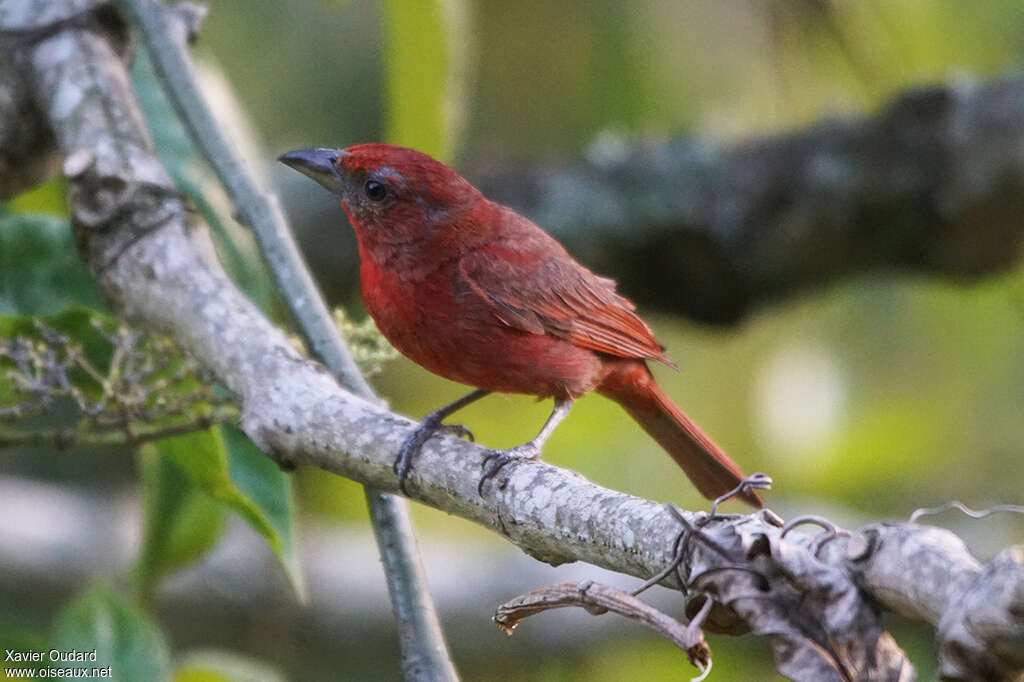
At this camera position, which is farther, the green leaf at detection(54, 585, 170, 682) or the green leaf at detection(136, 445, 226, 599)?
the green leaf at detection(136, 445, 226, 599)

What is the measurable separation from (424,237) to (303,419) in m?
1.00

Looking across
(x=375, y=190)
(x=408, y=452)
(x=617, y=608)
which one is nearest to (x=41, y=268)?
(x=375, y=190)

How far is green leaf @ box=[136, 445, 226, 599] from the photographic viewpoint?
297 cm

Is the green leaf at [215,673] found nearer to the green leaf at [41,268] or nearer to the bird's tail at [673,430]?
the green leaf at [41,268]

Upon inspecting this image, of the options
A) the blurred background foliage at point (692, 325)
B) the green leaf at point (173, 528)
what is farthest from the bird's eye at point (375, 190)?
the blurred background foliage at point (692, 325)

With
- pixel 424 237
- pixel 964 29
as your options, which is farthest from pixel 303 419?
pixel 964 29

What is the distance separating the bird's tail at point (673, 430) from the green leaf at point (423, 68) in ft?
2.77

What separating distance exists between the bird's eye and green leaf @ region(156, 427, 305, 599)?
0.81 metres

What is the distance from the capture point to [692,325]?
5.47 meters

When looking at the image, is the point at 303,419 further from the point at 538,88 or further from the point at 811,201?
the point at 538,88

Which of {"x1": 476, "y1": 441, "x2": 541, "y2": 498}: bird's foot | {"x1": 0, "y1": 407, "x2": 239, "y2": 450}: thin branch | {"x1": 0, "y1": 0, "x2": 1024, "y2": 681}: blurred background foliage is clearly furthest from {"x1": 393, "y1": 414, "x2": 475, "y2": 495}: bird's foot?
{"x1": 0, "y1": 0, "x2": 1024, "y2": 681}: blurred background foliage

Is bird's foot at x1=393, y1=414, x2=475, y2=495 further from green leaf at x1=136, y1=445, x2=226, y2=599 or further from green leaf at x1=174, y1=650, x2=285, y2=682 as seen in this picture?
green leaf at x1=174, y1=650, x2=285, y2=682

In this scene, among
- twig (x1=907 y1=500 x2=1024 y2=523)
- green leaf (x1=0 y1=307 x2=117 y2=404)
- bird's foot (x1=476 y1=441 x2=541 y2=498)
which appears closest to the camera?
twig (x1=907 y1=500 x2=1024 y2=523)

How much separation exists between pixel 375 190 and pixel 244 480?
0.95m
